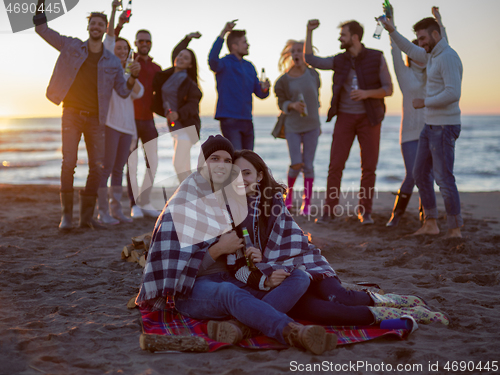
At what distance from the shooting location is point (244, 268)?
9.29 ft

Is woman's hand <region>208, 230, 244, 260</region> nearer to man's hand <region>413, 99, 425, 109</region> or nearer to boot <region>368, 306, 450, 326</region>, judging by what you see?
boot <region>368, 306, 450, 326</region>

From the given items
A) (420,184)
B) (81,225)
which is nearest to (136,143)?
(81,225)

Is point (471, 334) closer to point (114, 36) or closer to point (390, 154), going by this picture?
point (114, 36)

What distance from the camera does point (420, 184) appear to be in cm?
503

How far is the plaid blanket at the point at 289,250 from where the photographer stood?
9.65ft

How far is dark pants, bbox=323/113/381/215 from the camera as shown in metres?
5.68

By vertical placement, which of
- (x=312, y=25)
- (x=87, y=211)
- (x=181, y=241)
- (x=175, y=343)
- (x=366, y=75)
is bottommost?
(x=175, y=343)

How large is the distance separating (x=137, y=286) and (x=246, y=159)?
4.38 feet

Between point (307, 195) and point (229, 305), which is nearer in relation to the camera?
point (229, 305)

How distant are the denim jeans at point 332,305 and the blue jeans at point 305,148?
11.8 feet

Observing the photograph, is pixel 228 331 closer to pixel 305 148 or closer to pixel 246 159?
pixel 246 159

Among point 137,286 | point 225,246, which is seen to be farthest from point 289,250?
point 137,286

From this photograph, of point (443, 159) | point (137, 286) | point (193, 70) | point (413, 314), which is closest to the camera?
point (413, 314)

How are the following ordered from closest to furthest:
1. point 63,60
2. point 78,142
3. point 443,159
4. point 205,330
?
point 205,330 < point 443,159 < point 63,60 < point 78,142
